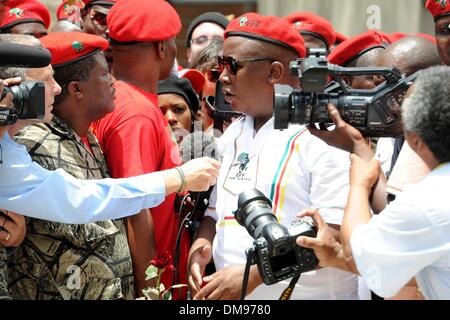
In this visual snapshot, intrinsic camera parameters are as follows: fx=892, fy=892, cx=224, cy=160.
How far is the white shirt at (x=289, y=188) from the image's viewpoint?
3482 mm

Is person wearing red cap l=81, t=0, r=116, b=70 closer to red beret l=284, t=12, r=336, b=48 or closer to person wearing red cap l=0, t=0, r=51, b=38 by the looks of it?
person wearing red cap l=0, t=0, r=51, b=38

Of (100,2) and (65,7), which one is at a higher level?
(100,2)

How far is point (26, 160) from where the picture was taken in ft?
11.6

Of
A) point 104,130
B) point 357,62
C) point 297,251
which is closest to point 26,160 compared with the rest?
point 104,130

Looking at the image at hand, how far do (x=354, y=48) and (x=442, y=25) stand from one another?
55cm

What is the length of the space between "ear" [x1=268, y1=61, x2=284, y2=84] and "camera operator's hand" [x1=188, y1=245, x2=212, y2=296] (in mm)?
771

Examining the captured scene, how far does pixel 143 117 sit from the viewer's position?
167 inches

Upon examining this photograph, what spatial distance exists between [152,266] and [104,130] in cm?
88

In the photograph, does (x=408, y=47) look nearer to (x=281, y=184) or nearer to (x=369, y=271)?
(x=281, y=184)

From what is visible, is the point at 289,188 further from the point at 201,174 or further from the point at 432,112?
the point at 432,112

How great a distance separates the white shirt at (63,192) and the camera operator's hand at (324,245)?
0.81 metres

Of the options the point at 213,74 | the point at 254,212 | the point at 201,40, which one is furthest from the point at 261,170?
the point at 201,40

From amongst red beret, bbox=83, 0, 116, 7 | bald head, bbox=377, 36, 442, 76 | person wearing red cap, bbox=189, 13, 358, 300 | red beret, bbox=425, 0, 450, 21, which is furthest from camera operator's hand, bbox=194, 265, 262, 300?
red beret, bbox=83, 0, 116, 7

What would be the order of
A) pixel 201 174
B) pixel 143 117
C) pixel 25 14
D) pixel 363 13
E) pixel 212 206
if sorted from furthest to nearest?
1. pixel 363 13
2. pixel 25 14
3. pixel 143 117
4. pixel 212 206
5. pixel 201 174
